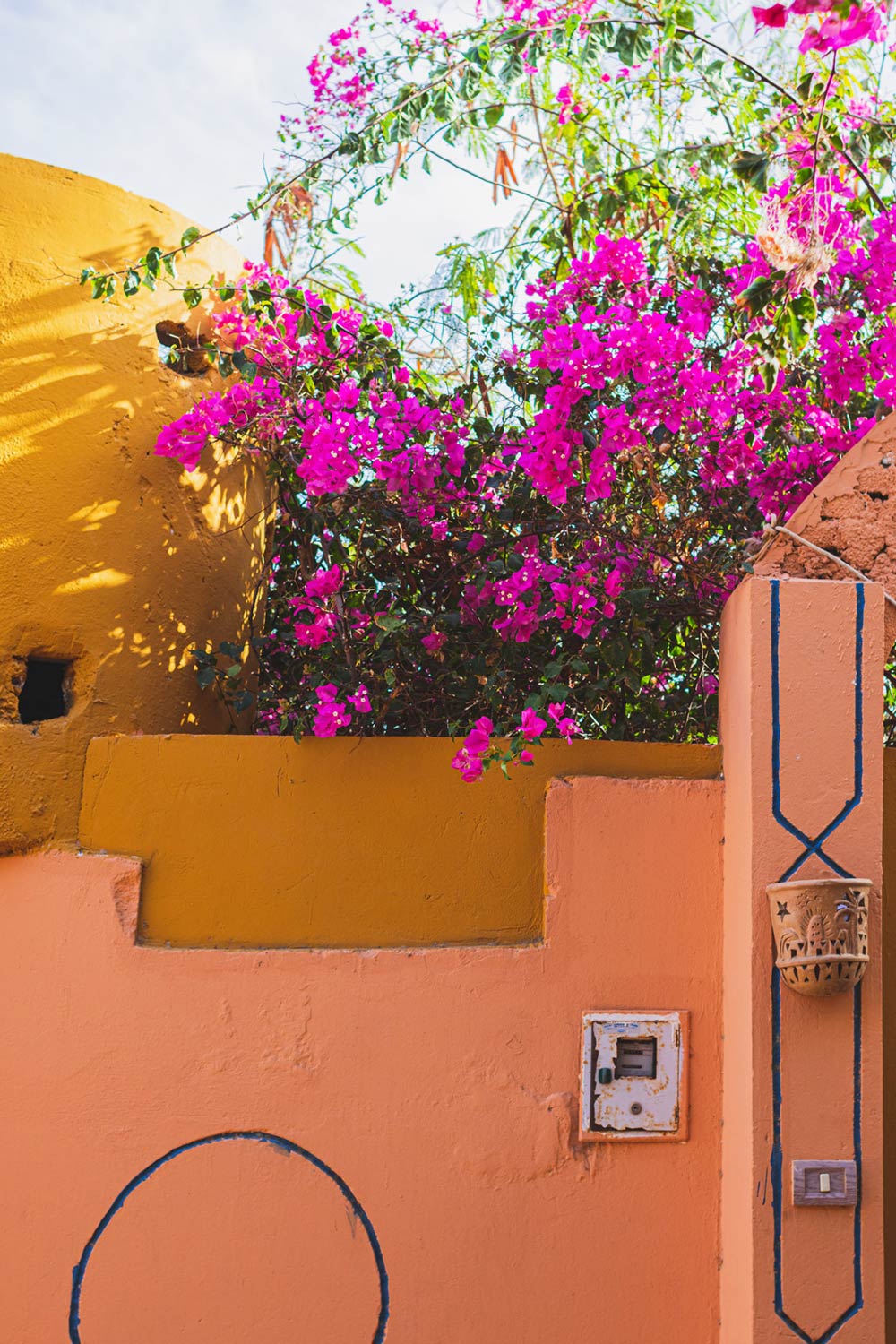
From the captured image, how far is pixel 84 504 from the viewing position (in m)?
2.83

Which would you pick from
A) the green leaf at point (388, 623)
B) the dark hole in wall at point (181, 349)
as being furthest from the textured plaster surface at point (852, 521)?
the dark hole in wall at point (181, 349)

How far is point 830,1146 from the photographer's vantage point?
7.67 feet

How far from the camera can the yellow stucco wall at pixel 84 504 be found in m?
2.74

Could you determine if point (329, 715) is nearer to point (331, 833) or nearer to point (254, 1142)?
point (331, 833)

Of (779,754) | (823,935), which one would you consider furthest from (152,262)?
(823,935)

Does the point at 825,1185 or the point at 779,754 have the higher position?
the point at 779,754

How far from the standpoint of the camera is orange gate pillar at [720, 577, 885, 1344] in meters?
2.29

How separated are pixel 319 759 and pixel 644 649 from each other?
2.93 feet

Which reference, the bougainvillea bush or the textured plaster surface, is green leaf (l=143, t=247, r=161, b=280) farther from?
the textured plaster surface

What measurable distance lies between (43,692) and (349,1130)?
1.35 metres

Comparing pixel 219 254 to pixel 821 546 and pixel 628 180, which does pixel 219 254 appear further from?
pixel 821 546

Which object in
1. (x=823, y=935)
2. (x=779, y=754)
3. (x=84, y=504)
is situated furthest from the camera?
(x=84, y=504)

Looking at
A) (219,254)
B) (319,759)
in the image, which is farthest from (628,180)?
(319,759)

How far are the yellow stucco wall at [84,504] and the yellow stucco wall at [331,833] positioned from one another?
6.3 inches
